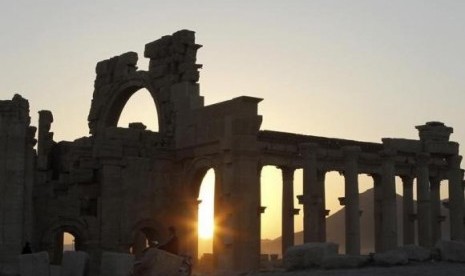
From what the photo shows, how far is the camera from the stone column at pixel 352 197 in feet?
121

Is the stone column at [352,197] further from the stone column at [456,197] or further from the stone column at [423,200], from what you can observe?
the stone column at [456,197]

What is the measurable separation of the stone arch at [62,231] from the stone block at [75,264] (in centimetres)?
961

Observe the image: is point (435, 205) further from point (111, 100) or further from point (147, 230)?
point (111, 100)

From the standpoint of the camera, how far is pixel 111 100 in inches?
1531

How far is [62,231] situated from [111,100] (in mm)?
8705

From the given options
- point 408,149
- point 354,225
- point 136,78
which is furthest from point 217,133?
point 408,149

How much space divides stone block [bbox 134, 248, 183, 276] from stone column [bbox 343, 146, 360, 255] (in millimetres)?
18257

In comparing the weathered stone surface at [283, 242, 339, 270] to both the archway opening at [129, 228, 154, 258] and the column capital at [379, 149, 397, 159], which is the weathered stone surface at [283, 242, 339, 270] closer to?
the archway opening at [129, 228, 154, 258]

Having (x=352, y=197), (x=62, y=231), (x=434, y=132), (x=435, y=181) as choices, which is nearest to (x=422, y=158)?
(x=434, y=132)

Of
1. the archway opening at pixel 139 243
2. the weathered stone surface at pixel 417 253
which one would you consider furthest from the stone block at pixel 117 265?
the archway opening at pixel 139 243

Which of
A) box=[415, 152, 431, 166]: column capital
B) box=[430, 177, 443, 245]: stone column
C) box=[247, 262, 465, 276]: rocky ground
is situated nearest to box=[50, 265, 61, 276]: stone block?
box=[247, 262, 465, 276]: rocky ground

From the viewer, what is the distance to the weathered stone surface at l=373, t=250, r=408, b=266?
22.0 metres

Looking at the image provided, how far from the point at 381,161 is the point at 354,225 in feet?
12.1

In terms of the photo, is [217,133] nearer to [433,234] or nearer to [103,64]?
[103,64]
